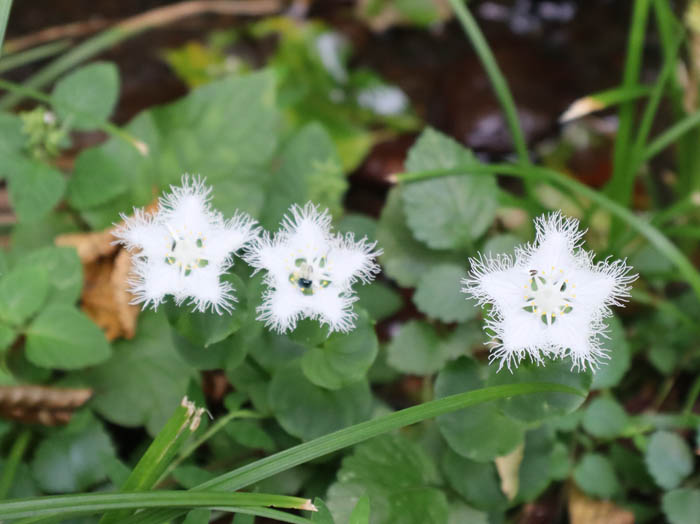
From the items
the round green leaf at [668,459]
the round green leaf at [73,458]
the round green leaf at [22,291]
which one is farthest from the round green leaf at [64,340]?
the round green leaf at [668,459]

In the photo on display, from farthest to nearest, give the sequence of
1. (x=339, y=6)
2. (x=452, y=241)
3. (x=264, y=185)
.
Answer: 1. (x=339, y=6)
2. (x=264, y=185)
3. (x=452, y=241)

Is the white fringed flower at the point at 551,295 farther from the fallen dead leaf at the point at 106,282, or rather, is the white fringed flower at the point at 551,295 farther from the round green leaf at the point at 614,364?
the fallen dead leaf at the point at 106,282

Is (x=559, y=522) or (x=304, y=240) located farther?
(x=559, y=522)

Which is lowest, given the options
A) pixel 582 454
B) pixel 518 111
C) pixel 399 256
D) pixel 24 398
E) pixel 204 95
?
pixel 24 398

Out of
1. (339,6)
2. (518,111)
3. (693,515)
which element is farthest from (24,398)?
(339,6)

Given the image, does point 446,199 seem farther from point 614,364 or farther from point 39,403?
point 39,403

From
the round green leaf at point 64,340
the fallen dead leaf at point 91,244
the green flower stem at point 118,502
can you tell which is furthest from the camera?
the fallen dead leaf at point 91,244

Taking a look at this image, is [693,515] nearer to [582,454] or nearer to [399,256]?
[582,454]

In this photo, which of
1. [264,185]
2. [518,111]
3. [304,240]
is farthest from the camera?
[518,111]
